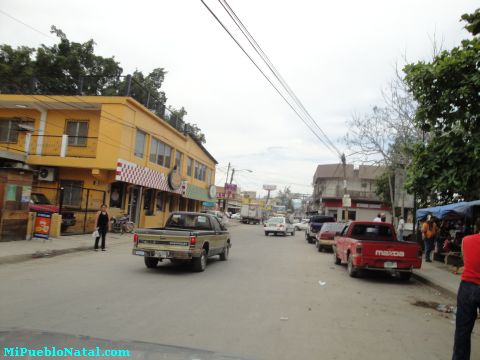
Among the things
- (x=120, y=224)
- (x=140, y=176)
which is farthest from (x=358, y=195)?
(x=120, y=224)

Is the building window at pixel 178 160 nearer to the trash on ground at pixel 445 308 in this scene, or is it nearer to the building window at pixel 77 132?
the building window at pixel 77 132

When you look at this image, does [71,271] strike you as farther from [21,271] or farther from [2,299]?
[2,299]

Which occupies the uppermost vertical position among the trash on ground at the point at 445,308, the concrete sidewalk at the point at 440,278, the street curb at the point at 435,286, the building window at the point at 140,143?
the building window at the point at 140,143

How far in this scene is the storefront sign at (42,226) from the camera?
15430mm

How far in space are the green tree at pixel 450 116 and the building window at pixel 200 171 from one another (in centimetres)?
3067

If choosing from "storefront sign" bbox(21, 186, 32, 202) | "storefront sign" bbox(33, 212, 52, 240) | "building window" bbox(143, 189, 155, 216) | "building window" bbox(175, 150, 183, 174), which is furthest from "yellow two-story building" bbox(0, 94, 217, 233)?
"building window" bbox(175, 150, 183, 174)

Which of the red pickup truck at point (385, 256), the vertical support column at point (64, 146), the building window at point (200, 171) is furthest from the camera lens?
the building window at point (200, 171)

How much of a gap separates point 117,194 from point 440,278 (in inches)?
737

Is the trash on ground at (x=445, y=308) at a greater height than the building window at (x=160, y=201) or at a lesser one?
lesser

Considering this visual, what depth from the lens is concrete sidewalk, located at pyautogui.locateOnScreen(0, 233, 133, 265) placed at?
12061 millimetres

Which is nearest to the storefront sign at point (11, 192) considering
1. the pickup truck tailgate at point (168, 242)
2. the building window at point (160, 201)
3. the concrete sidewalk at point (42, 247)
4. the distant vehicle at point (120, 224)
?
the concrete sidewalk at point (42, 247)

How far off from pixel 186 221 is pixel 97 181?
11.9 m

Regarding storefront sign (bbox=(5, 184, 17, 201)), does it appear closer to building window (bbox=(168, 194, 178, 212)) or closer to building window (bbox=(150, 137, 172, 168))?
building window (bbox=(150, 137, 172, 168))

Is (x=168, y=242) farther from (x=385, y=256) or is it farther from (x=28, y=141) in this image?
(x=28, y=141)
